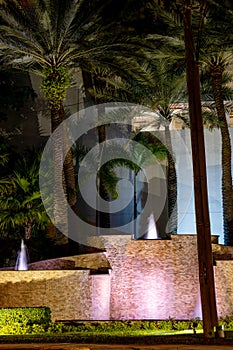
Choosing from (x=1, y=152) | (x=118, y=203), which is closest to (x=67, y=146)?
(x=1, y=152)

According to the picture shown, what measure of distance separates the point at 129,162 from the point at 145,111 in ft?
7.45

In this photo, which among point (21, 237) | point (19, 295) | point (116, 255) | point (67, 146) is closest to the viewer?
point (19, 295)

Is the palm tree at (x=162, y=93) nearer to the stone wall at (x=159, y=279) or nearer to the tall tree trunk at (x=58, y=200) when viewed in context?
the tall tree trunk at (x=58, y=200)

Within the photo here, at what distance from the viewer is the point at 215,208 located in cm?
2805

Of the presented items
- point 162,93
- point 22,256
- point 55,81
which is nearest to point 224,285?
point 22,256

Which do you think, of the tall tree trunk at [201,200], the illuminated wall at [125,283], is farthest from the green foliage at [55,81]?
the tall tree trunk at [201,200]

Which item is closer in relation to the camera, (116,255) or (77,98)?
(116,255)

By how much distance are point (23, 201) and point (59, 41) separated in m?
6.11

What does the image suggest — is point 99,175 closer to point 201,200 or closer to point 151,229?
point 151,229

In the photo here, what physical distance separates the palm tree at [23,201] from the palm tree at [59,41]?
1.74 meters

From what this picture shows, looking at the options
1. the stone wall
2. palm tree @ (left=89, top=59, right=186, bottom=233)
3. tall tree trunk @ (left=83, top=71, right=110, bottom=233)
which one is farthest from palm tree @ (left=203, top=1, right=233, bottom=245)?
tall tree trunk @ (left=83, top=71, right=110, bottom=233)

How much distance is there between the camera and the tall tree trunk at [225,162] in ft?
80.4

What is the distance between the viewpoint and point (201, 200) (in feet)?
51.0

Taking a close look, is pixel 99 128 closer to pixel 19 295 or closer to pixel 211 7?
pixel 211 7
